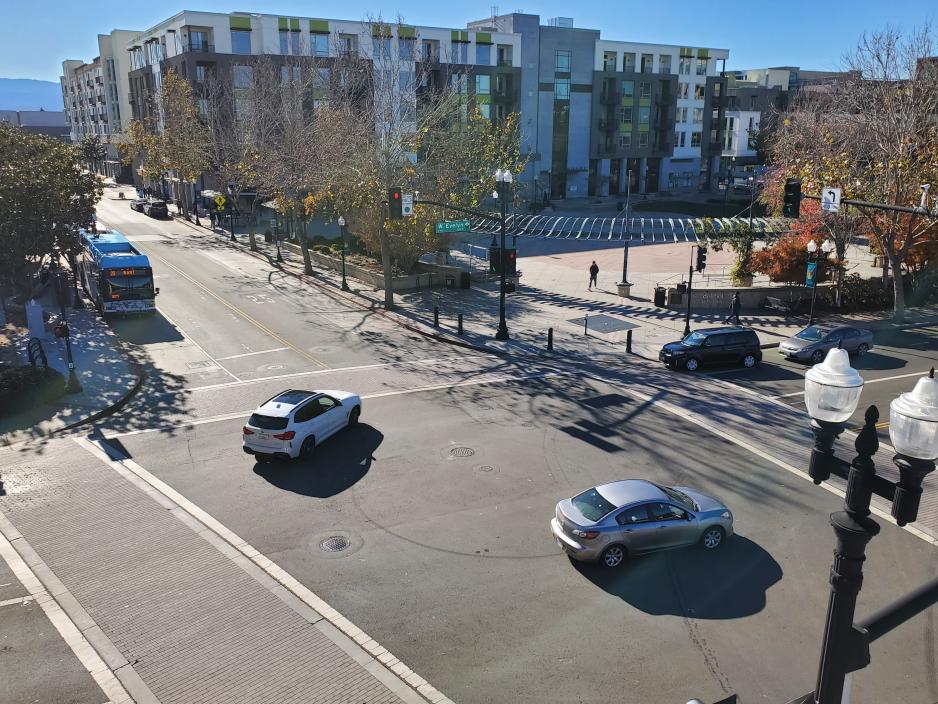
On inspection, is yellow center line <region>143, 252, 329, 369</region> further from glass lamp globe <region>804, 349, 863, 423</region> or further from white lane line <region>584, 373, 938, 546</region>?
glass lamp globe <region>804, 349, 863, 423</region>

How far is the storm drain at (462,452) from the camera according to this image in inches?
720

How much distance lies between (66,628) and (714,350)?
22.4 metres

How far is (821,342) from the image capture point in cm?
2836

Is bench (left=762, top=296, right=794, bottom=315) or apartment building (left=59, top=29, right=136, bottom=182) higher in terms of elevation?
apartment building (left=59, top=29, right=136, bottom=182)

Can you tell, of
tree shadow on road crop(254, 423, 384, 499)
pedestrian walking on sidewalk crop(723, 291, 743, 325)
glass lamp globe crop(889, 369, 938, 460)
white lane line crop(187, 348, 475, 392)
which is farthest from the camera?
pedestrian walking on sidewalk crop(723, 291, 743, 325)

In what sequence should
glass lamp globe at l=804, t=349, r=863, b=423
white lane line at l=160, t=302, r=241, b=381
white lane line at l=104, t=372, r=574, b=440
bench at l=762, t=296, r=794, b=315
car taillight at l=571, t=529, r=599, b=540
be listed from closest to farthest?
glass lamp globe at l=804, t=349, r=863, b=423, car taillight at l=571, t=529, r=599, b=540, white lane line at l=104, t=372, r=574, b=440, white lane line at l=160, t=302, r=241, b=381, bench at l=762, t=296, r=794, b=315

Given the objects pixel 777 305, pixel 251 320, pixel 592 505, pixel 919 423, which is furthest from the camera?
pixel 777 305

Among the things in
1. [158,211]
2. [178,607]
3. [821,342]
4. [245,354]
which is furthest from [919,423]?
[158,211]

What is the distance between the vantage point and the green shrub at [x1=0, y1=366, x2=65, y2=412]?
21.8m

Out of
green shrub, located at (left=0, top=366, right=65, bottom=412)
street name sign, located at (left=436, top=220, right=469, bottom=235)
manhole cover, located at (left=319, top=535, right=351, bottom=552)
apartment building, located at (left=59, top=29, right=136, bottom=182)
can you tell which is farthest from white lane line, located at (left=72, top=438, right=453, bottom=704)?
apartment building, located at (left=59, top=29, right=136, bottom=182)

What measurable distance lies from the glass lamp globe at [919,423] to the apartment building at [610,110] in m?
80.5

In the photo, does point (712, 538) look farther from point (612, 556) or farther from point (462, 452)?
point (462, 452)

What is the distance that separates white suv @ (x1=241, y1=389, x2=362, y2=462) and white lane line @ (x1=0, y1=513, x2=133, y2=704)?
5.21m

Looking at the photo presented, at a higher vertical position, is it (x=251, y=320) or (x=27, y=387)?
(x=27, y=387)
